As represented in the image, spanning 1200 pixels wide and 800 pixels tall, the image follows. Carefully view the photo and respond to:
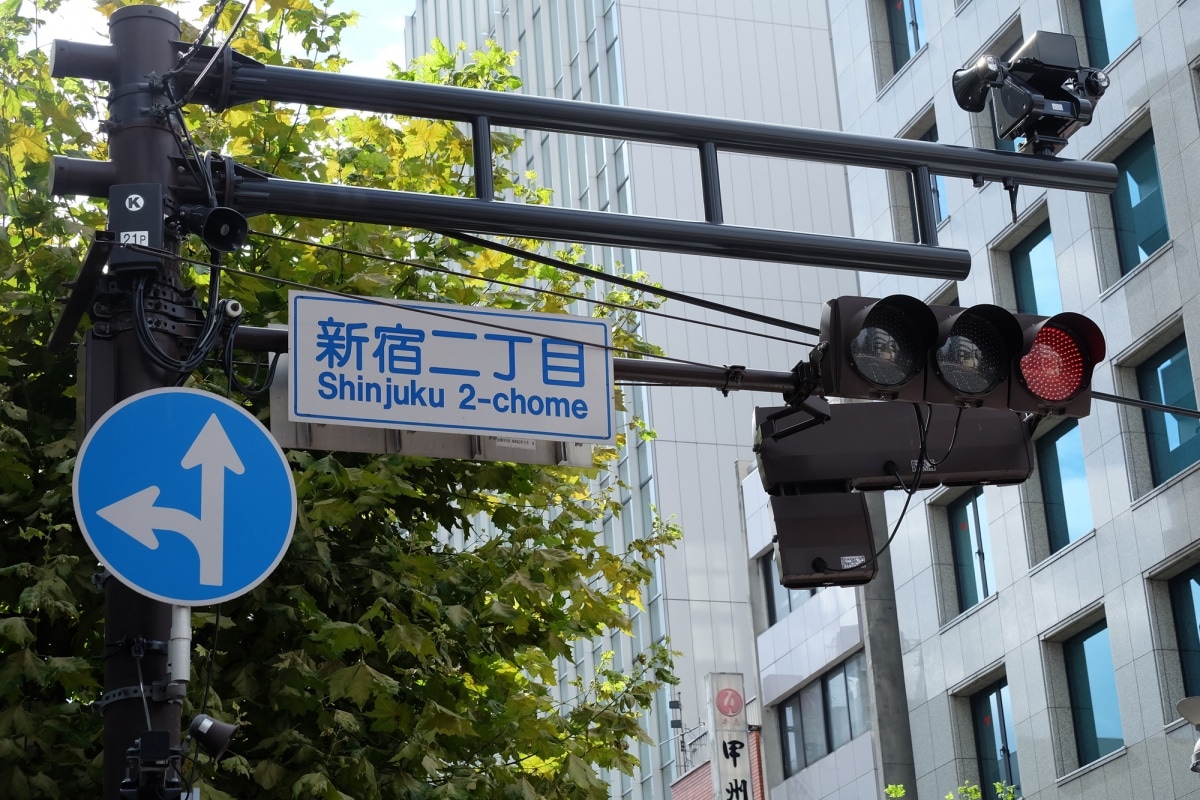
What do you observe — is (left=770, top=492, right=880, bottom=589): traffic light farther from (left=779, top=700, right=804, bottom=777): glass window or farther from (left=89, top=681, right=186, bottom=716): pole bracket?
(left=779, top=700, right=804, bottom=777): glass window

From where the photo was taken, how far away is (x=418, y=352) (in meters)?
7.23

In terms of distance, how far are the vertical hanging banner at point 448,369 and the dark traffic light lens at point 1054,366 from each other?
1.80 metres

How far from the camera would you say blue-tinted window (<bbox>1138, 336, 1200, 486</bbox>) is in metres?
24.0

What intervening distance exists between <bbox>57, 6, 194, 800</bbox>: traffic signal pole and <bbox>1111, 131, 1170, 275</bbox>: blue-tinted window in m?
19.9

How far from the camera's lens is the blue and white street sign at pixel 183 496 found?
6223mm

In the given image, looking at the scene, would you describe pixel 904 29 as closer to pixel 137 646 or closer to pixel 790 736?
pixel 790 736

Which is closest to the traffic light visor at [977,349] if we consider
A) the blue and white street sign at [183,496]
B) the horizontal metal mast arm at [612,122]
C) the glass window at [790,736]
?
the horizontal metal mast arm at [612,122]

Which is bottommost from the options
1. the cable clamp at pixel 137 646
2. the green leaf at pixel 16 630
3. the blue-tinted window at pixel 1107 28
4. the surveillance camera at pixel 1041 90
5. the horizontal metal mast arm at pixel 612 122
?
the cable clamp at pixel 137 646

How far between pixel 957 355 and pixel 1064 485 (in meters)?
20.4

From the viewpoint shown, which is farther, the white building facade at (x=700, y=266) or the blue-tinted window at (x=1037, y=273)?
the white building facade at (x=700, y=266)

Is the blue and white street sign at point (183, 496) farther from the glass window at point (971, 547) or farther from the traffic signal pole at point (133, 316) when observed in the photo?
the glass window at point (971, 547)

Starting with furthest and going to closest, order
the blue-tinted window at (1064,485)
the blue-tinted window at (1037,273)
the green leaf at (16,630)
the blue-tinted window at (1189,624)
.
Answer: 1. the blue-tinted window at (1037,273)
2. the blue-tinted window at (1064,485)
3. the blue-tinted window at (1189,624)
4. the green leaf at (16,630)

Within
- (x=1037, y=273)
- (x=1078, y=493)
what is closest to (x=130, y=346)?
(x=1078, y=493)

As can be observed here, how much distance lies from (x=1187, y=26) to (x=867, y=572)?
17.9 meters
